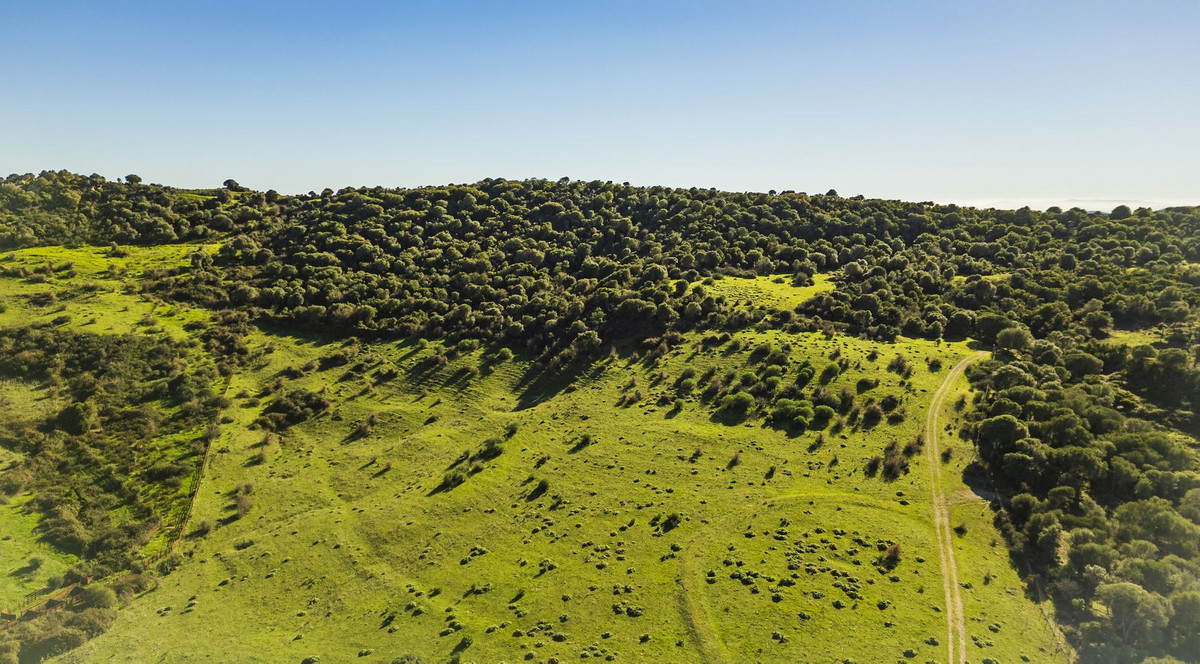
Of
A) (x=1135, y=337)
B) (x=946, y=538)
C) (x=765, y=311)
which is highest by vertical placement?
(x=1135, y=337)

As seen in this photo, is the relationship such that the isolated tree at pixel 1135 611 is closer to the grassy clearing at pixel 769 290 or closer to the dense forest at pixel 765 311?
the dense forest at pixel 765 311

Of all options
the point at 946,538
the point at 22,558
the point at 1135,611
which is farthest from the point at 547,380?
the point at 1135,611

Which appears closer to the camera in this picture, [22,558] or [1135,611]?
[1135,611]

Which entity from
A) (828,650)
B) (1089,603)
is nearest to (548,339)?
(828,650)

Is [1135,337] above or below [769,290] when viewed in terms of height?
below

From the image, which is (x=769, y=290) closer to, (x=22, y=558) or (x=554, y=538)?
(x=554, y=538)

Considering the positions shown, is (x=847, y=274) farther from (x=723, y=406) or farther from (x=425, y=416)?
(x=425, y=416)
